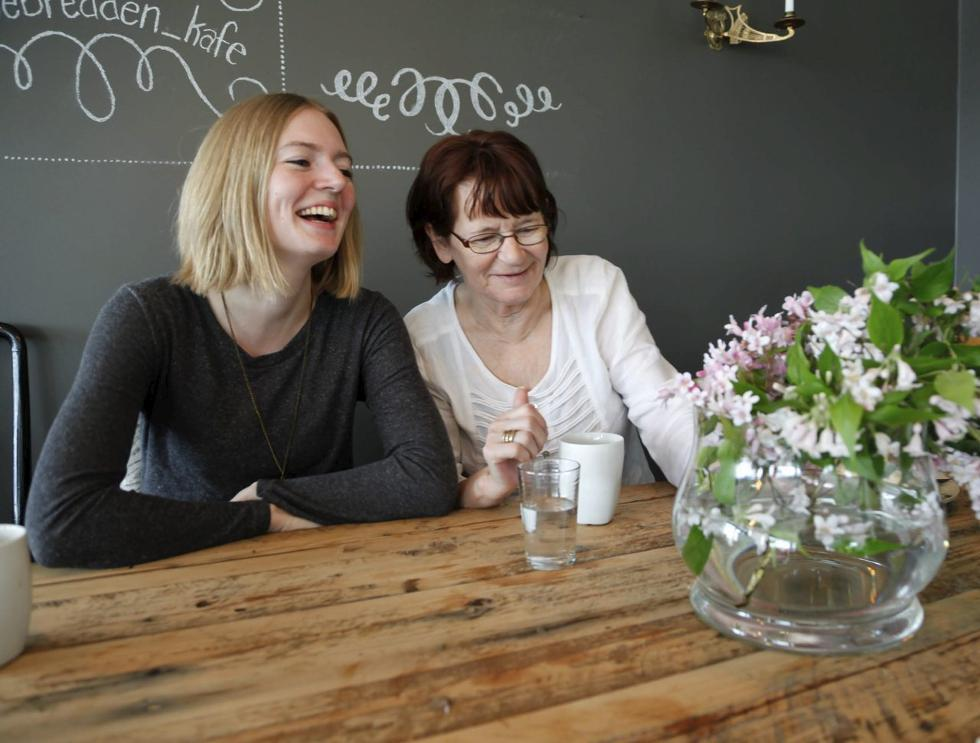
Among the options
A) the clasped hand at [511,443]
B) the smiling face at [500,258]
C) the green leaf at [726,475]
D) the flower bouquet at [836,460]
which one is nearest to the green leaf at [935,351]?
the flower bouquet at [836,460]

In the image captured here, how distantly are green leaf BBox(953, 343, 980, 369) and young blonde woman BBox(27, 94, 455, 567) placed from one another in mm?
744

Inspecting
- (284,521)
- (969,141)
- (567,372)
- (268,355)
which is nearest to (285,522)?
(284,521)

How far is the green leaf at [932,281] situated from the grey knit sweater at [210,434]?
0.73 metres

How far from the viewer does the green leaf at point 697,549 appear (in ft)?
2.60

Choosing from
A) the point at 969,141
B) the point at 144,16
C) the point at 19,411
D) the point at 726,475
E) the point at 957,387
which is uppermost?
the point at 144,16

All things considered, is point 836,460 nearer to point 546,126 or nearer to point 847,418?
point 847,418

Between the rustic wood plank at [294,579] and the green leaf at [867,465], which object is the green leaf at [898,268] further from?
the rustic wood plank at [294,579]

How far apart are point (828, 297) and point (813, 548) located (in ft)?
0.83

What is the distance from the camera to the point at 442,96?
2.20m

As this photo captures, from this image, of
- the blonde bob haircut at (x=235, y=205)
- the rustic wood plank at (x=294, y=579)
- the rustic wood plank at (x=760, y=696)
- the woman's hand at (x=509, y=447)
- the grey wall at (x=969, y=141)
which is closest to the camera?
the rustic wood plank at (x=760, y=696)

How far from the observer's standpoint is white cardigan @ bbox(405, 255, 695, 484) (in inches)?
67.1

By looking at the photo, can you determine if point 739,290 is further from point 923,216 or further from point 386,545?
point 386,545

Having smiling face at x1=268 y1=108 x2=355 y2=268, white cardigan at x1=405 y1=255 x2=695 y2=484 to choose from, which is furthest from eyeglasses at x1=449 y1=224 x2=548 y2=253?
smiling face at x1=268 y1=108 x2=355 y2=268

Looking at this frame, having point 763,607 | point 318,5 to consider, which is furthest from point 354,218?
point 763,607
